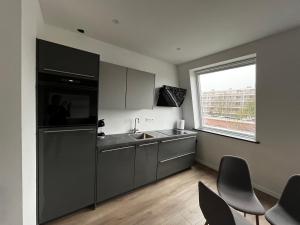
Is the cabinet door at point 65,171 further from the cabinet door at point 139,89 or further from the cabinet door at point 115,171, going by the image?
the cabinet door at point 139,89

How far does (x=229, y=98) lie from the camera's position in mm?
3145

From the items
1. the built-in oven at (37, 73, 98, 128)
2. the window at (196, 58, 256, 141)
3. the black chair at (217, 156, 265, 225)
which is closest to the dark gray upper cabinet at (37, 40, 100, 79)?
the built-in oven at (37, 73, 98, 128)

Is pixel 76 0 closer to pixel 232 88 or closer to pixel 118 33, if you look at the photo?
pixel 118 33

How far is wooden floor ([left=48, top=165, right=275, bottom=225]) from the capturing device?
1843 millimetres

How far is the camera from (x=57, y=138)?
5.43ft

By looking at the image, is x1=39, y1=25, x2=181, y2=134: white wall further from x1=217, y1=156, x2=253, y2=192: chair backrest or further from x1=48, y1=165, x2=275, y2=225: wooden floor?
x1=217, y1=156, x2=253, y2=192: chair backrest

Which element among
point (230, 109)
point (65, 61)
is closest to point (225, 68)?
point (230, 109)

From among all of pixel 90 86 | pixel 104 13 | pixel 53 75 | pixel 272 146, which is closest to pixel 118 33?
pixel 104 13

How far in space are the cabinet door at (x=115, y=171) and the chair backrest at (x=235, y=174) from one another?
4.16 ft

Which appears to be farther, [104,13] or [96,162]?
[96,162]

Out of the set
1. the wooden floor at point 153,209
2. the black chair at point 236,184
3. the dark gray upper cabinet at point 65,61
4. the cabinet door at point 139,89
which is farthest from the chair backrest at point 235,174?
the dark gray upper cabinet at point 65,61

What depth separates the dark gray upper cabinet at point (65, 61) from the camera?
5.05 ft

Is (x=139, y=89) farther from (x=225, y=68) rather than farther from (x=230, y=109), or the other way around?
(x=230, y=109)

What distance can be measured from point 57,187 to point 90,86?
4.12ft
